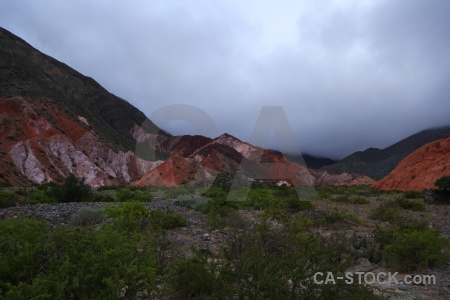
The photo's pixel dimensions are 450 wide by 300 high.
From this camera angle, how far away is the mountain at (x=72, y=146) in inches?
1563

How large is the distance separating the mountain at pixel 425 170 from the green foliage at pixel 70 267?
122 ft

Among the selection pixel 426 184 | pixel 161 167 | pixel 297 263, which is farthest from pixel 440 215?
pixel 161 167

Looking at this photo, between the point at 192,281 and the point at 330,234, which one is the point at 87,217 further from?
the point at 330,234

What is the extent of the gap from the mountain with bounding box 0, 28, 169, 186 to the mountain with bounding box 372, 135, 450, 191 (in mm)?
36515

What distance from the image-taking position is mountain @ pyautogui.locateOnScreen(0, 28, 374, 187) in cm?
3969

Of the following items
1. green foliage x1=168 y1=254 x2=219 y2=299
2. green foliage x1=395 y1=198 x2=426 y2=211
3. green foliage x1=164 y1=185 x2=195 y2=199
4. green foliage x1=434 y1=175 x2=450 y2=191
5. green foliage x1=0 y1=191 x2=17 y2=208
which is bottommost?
green foliage x1=168 y1=254 x2=219 y2=299

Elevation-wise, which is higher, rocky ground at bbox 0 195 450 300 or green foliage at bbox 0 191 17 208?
green foliage at bbox 0 191 17 208

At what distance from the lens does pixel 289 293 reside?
3.29 meters

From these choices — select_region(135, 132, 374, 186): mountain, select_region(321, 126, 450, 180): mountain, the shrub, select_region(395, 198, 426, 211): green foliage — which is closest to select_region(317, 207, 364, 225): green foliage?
the shrub

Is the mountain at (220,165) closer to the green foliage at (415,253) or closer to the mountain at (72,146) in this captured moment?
the mountain at (72,146)

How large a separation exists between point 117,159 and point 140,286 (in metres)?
50.2

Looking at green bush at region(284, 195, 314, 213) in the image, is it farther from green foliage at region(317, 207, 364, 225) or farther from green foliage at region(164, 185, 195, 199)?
green foliage at region(164, 185, 195, 199)

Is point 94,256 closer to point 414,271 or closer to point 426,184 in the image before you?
point 414,271

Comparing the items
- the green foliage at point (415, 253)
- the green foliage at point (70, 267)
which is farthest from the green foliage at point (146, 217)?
the green foliage at point (415, 253)
